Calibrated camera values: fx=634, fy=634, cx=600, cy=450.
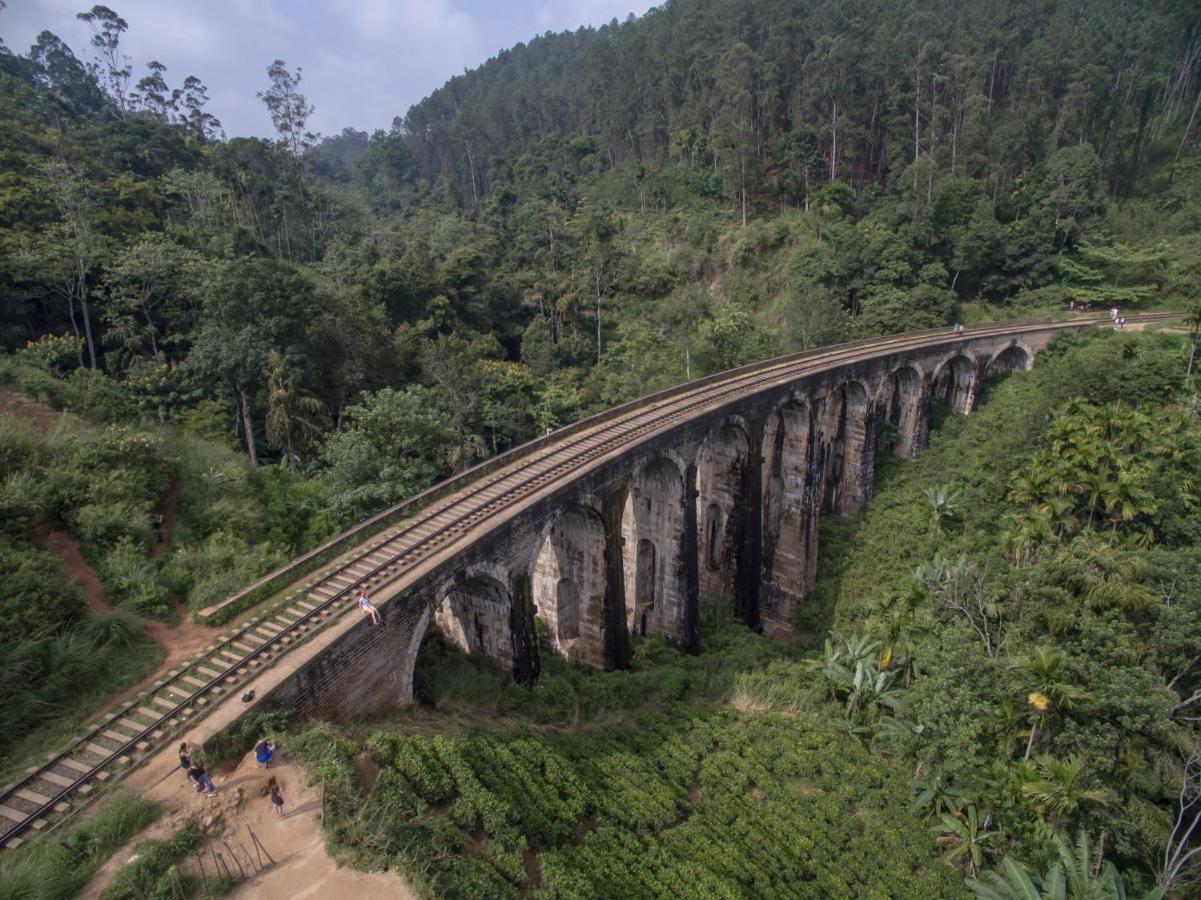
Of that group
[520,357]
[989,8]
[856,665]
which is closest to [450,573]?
[856,665]

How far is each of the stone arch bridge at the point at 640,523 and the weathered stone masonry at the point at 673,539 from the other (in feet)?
0.18

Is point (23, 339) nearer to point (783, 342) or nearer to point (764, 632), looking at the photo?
point (764, 632)

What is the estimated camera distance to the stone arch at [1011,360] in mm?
39219

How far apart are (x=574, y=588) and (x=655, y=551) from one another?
4.12 m

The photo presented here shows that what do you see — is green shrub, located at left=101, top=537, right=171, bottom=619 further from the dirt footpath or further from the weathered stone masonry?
the weathered stone masonry

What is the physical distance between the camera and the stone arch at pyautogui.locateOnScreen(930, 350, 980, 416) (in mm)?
37812

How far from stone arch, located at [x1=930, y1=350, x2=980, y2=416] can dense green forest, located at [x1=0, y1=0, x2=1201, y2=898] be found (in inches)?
74.0

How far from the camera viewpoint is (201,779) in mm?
9297

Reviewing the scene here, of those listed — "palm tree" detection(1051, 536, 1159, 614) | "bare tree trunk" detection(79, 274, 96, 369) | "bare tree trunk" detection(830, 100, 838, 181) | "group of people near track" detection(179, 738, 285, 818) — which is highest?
"bare tree trunk" detection(830, 100, 838, 181)

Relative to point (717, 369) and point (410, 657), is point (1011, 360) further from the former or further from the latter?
point (410, 657)

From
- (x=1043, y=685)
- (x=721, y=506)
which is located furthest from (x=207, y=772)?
(x=721, y=506)

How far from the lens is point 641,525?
2234cm

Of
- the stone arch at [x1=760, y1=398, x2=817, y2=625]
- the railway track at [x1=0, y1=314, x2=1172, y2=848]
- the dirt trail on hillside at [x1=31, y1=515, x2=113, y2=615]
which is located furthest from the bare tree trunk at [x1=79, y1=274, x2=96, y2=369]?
the stone arch at [x1=760, y1=398, x2=817, y2=625]

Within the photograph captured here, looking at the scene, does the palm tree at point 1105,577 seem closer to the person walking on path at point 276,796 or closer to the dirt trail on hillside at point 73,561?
the person walking on path at point 276,796
